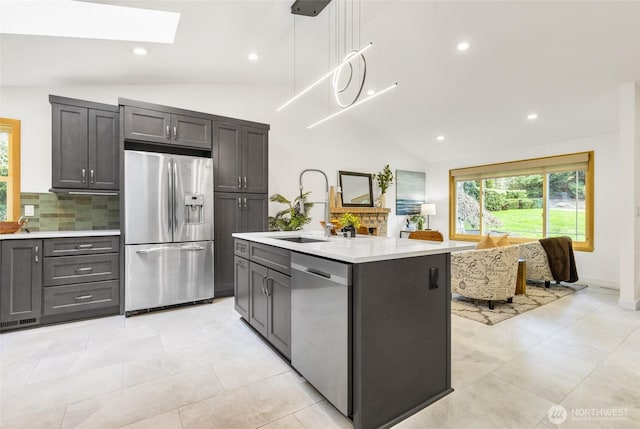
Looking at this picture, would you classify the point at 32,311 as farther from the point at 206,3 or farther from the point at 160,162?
the point at 206,3

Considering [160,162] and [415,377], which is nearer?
[415,377]

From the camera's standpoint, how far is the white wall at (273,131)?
3.48 metres

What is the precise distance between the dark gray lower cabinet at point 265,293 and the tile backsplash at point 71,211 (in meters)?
2.06

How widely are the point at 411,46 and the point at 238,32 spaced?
216 cm

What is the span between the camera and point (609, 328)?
116 inches

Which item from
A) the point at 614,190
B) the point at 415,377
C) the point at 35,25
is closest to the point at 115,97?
the point at 35,25

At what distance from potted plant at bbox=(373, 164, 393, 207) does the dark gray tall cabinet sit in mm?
3008

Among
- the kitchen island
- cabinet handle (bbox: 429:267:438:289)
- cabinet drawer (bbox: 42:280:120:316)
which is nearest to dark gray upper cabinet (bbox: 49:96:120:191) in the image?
cabinet drawer (bbox: 42:280:120:316)

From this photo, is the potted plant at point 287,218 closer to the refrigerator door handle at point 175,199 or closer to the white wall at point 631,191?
the refrigerator door handle at point 175,199

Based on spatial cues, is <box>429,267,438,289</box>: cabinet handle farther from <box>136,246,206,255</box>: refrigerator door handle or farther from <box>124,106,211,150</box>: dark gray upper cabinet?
<box>124,106,211,150</box>: dark gray upper cabinet

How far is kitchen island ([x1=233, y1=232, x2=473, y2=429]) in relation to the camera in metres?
1.52

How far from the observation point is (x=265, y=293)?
2438 millimetres

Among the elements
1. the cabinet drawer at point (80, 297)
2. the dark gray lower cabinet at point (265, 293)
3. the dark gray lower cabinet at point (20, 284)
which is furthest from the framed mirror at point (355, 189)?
the dark gray lower cabinet at point (20, 284)

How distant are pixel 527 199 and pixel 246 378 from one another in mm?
6016
